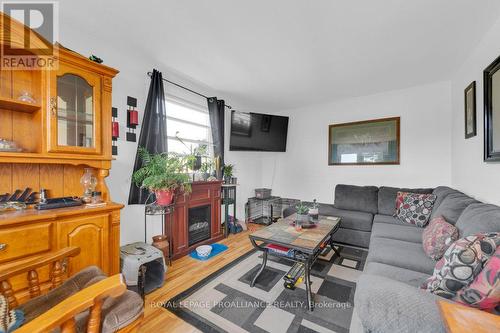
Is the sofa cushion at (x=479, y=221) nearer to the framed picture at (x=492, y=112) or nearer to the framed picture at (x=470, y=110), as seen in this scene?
the framed picture at (x=492, y=112)

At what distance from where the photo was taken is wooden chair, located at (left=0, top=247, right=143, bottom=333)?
742mm

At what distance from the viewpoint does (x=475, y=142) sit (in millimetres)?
2184

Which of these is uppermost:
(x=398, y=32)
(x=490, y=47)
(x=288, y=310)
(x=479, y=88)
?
(x=398, y=32)

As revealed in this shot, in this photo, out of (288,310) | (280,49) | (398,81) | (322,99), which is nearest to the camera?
(288,310)

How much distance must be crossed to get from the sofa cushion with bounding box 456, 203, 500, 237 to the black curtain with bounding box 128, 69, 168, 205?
2909 millimetres

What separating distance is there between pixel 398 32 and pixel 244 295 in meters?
2.84

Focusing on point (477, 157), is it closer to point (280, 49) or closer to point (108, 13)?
point (280, 49)

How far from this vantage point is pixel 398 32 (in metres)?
1.94

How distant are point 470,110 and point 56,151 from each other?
404 centimetres

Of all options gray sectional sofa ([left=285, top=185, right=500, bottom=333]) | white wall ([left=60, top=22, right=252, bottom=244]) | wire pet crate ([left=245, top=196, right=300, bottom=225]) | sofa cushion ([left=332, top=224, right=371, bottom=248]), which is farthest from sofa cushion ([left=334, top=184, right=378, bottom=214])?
white wall ([left=60, top=22, right=252, bottom=244])

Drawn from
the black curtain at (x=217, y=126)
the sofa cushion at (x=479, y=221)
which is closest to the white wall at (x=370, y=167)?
the black curtain at (x=217, y=126)

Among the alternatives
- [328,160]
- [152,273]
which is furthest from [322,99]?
[152,273]

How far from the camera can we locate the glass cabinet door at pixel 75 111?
5.07ft

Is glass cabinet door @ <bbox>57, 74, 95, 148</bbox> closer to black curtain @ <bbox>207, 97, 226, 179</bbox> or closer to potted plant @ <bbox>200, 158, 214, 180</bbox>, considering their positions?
potted plant @ <bbox>200, 158, 214, 180</bbox>
